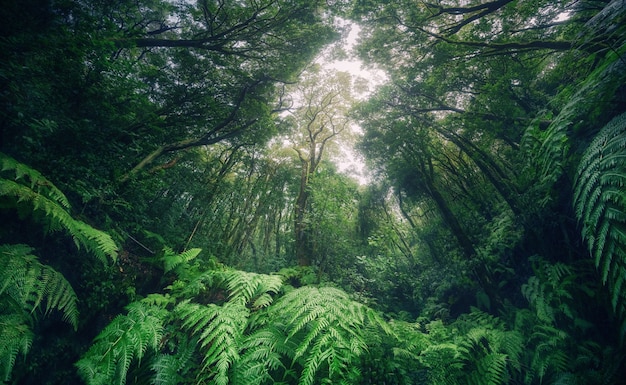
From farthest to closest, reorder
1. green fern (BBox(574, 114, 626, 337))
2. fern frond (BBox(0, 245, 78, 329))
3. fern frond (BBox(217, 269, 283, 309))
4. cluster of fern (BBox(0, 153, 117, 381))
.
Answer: fern frond (BBox(217, 269, 283, 309)) → fern frond (BBox(0, 245, 78, 329)) → cluster of fern (BBox(0, 153, 117, 381)) → green fern (BBox(574, 114, 626, 337))

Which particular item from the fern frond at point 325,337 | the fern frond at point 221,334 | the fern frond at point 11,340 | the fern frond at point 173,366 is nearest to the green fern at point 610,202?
the fern frond at point 325,337

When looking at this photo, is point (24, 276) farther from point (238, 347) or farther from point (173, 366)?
point (238, 347)

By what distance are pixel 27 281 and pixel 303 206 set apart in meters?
6.72

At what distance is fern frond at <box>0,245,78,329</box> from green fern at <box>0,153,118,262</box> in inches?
13.6

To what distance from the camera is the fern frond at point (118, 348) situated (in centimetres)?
172

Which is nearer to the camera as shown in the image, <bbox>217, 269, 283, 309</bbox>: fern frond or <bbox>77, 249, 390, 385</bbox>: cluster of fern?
<bbox>77, 249, 390, 385</bbox>: cluster of fern

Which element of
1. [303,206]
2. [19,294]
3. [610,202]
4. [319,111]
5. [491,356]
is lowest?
[19,294]

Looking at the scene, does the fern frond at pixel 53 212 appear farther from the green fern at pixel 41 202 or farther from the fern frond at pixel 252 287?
the fern frond at pixel 252 287

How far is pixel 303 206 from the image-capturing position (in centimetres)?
835

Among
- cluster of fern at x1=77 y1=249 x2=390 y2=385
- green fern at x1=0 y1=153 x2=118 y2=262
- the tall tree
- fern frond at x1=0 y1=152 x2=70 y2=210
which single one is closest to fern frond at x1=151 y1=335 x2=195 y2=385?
cluster of fern at x1=77 y1=249 x2=390 y2=385

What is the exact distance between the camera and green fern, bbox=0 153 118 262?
221 cm

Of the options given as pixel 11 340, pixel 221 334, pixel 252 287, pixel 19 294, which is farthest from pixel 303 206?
pixel 11 340

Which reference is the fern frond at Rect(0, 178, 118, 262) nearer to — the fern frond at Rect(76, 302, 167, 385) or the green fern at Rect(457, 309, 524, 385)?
the fern frond at Rect(76, 302, 167, 385)

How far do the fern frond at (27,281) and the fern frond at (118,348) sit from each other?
38 cm
